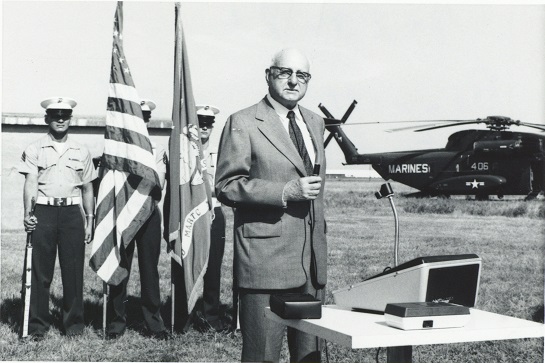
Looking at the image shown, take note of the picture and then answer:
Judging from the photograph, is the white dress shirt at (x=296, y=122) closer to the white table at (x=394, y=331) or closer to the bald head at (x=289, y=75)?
the bald head at (x=289, y=75)

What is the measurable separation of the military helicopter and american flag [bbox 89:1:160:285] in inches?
521

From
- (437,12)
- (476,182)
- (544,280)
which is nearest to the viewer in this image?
(437,12)

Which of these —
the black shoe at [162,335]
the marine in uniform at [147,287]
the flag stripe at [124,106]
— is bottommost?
the black shoe at [162,335]

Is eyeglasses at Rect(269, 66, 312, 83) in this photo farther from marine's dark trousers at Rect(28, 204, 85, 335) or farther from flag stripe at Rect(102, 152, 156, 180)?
marine's dark trousers at Rect(28, 204, 85, 335)

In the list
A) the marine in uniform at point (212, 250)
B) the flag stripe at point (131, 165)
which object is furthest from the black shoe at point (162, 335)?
the flag stripe at point (131, 165)

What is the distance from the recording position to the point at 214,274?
4.72 metres

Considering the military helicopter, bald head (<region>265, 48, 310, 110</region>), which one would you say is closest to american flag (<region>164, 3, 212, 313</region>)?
bald head (<region>265, 48, 310, 110</region>)

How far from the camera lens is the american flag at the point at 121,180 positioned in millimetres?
4312

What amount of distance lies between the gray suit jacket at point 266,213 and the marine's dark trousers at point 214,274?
92.8 inches

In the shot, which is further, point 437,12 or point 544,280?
point 544,280

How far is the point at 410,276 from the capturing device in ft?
6.37

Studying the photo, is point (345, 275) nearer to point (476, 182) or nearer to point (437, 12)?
point (437, 12)

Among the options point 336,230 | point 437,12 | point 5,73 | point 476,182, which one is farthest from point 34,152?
point 476,182

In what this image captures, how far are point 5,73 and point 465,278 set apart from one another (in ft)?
12.7
